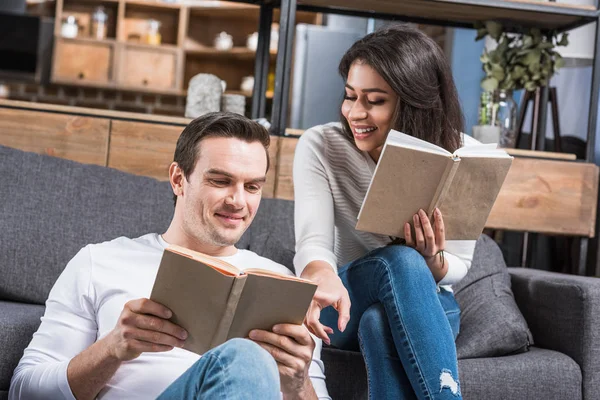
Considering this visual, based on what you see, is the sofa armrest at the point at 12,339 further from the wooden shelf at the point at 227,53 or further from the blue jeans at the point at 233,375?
the wooden shelf at the point at 227,53

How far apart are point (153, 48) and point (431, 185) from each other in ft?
13.2

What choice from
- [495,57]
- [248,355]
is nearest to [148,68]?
[495,57]

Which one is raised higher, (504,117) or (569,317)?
(504,117)

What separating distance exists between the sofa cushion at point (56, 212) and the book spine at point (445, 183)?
0.81 meters

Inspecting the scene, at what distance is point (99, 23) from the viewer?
17.2 ft

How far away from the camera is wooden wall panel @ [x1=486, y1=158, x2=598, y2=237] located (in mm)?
2539

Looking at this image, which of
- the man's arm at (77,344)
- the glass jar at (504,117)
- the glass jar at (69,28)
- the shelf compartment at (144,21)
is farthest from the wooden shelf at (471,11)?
the glass jar at (69,28)

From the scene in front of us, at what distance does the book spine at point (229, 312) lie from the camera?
106cm

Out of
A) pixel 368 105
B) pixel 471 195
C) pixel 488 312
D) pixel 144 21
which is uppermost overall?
pixel 144 21

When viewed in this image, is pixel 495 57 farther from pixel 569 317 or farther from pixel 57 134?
pixel 57 134

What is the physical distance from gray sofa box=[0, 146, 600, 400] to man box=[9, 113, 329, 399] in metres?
0.39

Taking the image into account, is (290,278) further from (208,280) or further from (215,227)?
(215,227)

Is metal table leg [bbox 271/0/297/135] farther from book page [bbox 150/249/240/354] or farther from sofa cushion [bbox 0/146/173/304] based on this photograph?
book page [bbox 150/249/240/354]

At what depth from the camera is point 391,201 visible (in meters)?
1.57
